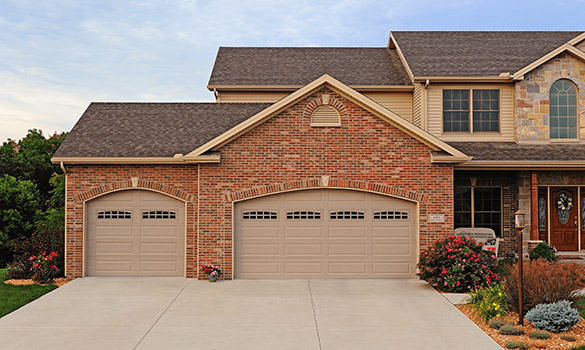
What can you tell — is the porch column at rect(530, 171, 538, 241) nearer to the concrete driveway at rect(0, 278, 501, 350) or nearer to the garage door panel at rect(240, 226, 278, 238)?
the concrete driveway at rect(0, 278, 501, 350)

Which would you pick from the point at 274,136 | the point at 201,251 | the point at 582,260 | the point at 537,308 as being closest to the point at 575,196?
the point at 582,260

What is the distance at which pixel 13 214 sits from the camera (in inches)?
890

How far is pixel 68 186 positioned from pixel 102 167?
1135 mm

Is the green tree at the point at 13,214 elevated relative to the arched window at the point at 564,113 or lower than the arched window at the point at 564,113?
lower

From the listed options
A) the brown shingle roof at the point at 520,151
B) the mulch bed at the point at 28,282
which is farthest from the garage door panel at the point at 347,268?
the mulch bed at the point at 28,282

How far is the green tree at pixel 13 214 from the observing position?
22.2m

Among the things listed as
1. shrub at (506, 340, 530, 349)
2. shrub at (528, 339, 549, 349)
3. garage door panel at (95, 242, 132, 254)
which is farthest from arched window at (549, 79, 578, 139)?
garage door panel at (95, 242, 132, 254)

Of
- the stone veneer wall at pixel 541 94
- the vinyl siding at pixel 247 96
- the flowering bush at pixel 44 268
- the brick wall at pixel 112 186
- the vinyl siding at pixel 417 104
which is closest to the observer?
the flowering bush at pixel 44 268

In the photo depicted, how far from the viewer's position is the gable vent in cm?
1458

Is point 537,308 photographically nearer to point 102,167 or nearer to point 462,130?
point 462,130

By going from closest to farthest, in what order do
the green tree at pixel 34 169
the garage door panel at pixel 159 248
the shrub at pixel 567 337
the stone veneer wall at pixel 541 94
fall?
the shrub at pixel 567 337 < the garage door panel at pixel 159 248 < the stone veneer wall at pixel 541 94 < the green tree at pixel 34 169

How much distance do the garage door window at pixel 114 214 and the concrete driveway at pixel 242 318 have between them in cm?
205

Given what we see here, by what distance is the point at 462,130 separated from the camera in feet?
61.4

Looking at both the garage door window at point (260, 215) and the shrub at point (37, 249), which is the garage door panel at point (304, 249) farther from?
the shrub at point (37, 249)
